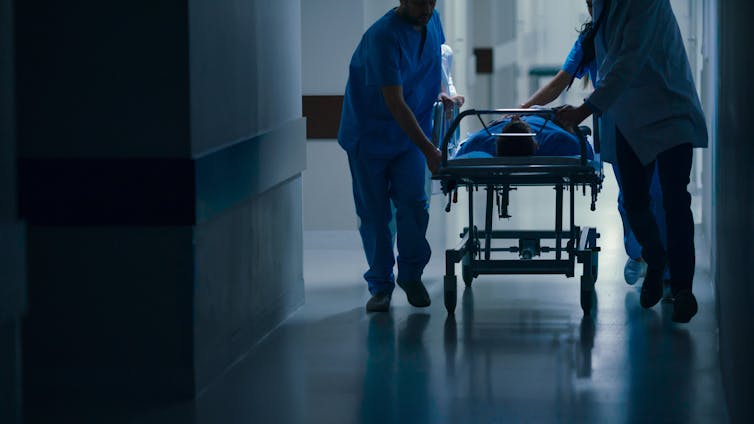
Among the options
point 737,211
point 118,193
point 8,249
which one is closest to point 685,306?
point 737,211

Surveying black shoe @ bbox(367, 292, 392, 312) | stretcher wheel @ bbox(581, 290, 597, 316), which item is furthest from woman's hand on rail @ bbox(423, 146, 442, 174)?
stretcher wheel @ bbox(581, 290, 597, 316)

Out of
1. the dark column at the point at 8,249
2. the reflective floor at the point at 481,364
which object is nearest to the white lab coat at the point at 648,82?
the reflective floor at the point at 481,364

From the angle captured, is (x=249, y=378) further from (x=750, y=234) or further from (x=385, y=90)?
(x=750, y=234)

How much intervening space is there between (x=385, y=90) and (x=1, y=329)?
2.97m

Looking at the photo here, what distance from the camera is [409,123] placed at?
5.07 meters

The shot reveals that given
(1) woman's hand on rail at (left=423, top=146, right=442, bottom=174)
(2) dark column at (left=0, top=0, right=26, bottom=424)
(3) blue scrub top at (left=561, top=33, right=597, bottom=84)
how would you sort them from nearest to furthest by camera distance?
1. (2) dark column at (left=0, top=0, right=26, bottom=424)
2. (1) woman's hand on rail at (left=423, top=146, right=442, bottom=174)
3. (3) blue scrub top at (left=561, top=33, right=597, bottom=84)

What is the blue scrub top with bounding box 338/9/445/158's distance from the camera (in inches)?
202

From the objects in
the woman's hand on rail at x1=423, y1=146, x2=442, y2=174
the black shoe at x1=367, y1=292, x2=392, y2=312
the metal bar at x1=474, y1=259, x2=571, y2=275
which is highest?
the woman's hand on rail at x1=423, y1=146, x2=442, y2=174

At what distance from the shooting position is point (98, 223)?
151 inches

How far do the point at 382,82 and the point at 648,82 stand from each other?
1.00 m

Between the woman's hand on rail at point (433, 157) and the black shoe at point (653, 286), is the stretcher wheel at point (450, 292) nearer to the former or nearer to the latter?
the woman's hand on rail at point (433, 157)

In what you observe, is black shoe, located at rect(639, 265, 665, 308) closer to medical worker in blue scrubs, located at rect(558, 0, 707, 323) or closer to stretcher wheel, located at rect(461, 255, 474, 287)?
medical worker in blue scrubs, located at rect(558, 0, 707, 323)

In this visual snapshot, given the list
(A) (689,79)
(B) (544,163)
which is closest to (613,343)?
(B) (544,163)

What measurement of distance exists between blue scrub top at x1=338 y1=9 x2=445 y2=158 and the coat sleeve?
2.53ft
